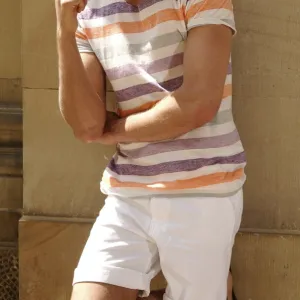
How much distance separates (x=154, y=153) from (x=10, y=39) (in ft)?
3.56

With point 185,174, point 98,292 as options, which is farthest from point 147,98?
point 98,292

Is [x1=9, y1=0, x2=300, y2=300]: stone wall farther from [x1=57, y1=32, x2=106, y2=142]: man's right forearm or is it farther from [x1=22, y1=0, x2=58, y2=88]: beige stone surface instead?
[x1=57, y1=32, x2=106, y2=142]: man's right forearm

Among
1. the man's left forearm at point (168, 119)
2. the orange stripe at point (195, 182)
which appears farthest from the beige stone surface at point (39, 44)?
the orange stripe at point (195, 182)

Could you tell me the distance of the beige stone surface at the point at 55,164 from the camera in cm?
240

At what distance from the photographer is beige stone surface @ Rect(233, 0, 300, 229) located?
2.22 m

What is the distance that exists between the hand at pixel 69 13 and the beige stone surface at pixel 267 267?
101cm

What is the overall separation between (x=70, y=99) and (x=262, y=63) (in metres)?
0.72

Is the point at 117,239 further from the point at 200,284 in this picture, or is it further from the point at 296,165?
the point at 296,165

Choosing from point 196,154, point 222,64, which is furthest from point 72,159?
point 222,64

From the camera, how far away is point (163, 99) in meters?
1.82

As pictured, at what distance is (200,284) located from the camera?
187cm

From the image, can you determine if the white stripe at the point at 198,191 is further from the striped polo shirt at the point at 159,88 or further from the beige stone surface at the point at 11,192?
the beige stone surface at the point at 11,192

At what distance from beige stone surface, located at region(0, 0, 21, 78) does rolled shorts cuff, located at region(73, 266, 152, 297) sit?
1129 millimetres

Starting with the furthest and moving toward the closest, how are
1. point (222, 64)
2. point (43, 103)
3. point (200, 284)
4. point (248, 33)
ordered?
point (43, 103) < point (248, 33) < point (200, 284) < point (222, 64)
